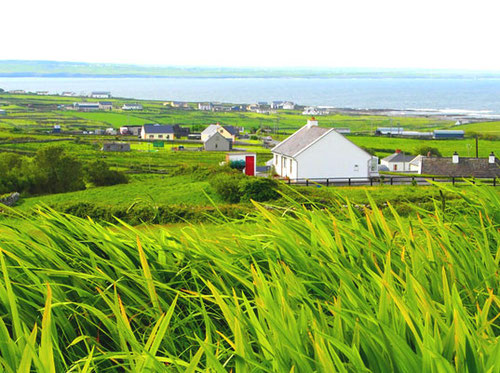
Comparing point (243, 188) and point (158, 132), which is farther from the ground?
point (243, 188)

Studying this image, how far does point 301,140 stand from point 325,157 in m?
2.77

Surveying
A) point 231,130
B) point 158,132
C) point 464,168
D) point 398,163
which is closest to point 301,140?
point 464,168

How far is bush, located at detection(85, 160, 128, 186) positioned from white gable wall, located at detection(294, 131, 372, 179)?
44.7ft

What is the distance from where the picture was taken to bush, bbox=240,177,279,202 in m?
24.5

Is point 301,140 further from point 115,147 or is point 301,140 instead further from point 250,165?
point 115,147

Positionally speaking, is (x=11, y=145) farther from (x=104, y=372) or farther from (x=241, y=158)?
(x=104, y=372)

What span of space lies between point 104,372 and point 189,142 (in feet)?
343

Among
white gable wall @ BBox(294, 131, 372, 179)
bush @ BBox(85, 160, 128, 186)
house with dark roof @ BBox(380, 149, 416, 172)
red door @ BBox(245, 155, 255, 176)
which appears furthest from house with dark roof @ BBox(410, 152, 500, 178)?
bush @ BBox(85, 160, 128, 186)

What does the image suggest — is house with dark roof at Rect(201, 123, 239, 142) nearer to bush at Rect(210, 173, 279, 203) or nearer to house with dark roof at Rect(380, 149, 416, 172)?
house with dark roof at Rect(380, 149, 416, 172)

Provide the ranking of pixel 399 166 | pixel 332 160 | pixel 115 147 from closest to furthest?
1. pixel 332 160
2. pixel 399 166
3. pixel 115 147

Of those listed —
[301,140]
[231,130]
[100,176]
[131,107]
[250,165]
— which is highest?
[131,107]

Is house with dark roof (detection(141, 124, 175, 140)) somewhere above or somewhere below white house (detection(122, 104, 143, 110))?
below

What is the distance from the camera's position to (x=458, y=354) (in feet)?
6.35

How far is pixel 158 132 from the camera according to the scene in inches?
4368
